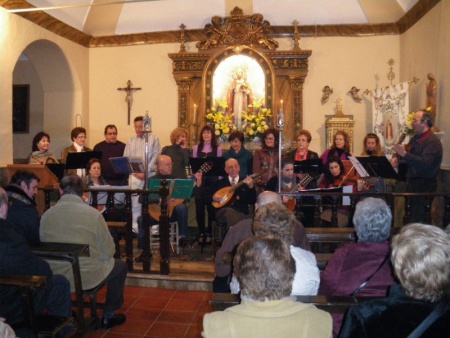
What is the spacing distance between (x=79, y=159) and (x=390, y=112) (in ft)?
17.0

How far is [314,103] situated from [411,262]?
8275 mm

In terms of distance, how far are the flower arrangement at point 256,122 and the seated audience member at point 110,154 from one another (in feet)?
8.03

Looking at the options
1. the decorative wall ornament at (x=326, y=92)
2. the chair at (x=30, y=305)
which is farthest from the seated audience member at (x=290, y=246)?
the decorative wall ornament at (x=326, y=92)

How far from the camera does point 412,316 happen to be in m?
1.86

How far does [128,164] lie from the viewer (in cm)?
629

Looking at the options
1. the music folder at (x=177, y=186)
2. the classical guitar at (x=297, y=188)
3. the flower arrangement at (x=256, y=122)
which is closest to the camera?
the music folder at (x=177, y=186)

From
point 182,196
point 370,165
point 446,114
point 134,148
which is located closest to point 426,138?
point 370,165

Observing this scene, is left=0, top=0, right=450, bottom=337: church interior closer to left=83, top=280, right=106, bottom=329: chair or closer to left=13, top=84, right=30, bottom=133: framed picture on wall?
left=13, top=84, right=30, bottom=133: framed picture on wall

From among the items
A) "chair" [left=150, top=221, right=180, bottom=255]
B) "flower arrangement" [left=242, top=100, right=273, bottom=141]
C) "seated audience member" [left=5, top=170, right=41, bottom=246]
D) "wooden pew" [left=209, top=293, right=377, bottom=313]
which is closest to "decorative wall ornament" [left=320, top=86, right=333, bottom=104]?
"flower arrangement" [left=242, top=100, right=273, bottom=141]

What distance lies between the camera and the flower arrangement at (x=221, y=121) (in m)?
9.51

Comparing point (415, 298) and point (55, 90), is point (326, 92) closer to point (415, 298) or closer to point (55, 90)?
point (55, 90)

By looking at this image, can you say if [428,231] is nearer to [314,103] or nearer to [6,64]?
[6,64]

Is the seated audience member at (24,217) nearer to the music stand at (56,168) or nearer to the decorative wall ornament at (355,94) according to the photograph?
the music stand at (56,168)

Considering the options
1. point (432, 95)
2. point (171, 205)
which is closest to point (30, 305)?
point (171, 205)
